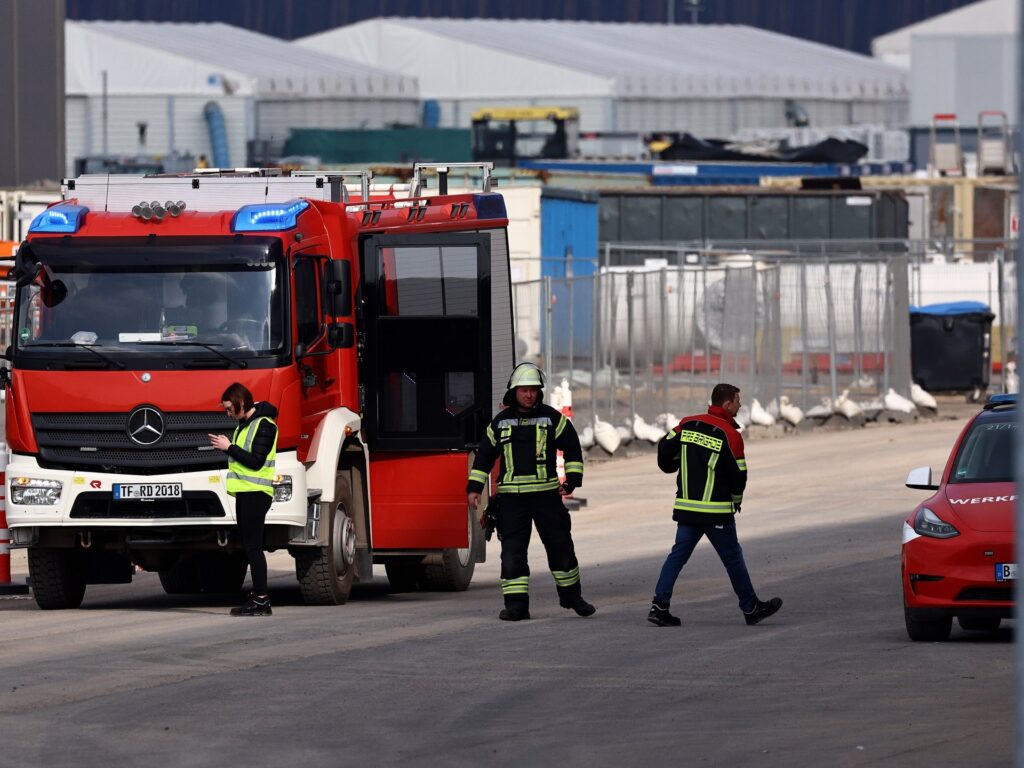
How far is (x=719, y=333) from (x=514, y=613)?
17.1m

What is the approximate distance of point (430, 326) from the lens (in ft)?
48.7

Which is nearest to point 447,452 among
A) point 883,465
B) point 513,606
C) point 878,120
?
point 513,606

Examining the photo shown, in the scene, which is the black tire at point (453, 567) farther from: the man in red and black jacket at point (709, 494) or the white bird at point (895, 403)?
the white bird at point (895, 403)

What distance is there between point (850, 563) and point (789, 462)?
34.3 feet

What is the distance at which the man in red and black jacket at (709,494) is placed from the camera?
1300cm

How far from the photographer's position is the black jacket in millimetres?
13133

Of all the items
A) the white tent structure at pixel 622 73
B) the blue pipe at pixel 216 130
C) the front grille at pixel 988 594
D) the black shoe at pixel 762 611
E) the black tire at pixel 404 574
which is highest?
the white tent structure at pixel 622 73

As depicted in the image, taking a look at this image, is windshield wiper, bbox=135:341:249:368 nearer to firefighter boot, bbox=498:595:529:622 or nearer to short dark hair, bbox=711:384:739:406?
firefighter boot, bbox=498:595:529:622

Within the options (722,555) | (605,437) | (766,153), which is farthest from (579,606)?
(766,153)

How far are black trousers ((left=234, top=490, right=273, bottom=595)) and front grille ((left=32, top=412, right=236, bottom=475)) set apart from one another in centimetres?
40

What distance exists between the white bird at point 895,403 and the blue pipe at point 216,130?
53.1 meters

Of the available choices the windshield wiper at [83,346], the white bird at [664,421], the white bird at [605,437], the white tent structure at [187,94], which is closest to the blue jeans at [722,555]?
the windshield wiper at [83,346]

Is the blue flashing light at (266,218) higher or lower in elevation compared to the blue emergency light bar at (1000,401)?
higher

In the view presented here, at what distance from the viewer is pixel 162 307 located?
1362 cm
